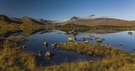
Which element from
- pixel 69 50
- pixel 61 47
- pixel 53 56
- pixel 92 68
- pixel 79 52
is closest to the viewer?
pixel 92 68

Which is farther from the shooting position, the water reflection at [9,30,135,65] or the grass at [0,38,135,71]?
the water reflection at [9,30,135,65]

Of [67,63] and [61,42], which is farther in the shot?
[61,42]

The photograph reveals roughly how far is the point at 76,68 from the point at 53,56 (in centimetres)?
1777

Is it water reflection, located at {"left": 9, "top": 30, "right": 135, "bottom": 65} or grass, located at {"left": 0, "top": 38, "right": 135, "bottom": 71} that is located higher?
grass, located at {"left": 0, "top": 38, "right": 135, "bottom": 71}

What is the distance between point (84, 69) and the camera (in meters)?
17.3

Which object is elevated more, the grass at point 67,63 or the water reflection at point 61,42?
the grass at point 67,63

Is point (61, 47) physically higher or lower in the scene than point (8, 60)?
lower

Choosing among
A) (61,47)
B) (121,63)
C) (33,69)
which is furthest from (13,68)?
(61,47)

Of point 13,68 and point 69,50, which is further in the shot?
point 69,50

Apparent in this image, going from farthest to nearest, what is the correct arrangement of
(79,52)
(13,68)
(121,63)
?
(79,52) < (121,63) < (13,68)

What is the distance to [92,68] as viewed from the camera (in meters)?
18.2

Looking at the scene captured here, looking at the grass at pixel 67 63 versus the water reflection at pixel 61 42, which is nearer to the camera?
the grass at pixel 67 63

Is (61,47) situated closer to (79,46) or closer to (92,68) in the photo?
(79,46)

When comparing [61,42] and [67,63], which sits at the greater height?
[67,63]
